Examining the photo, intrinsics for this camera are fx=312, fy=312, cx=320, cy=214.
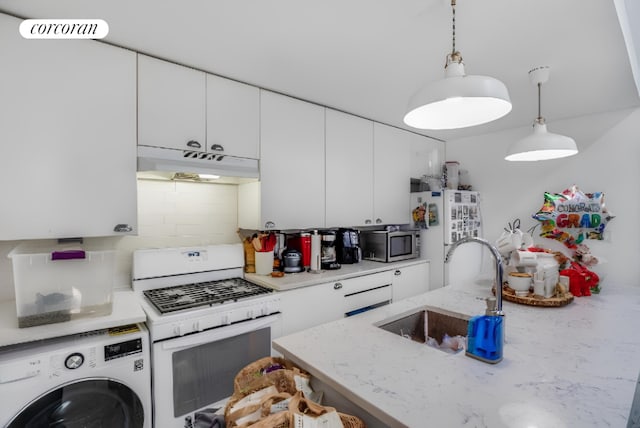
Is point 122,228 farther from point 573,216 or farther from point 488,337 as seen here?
point 573,216

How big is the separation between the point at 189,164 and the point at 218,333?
103 cm

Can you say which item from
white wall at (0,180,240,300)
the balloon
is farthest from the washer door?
the balloon

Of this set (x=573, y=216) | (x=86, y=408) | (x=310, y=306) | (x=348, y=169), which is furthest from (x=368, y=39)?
(x=573, y=216)

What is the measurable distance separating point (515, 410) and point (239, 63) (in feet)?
6.83

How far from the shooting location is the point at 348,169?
2859mm

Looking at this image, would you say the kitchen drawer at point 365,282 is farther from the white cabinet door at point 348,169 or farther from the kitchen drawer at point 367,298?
the white cabinet door at point 348,169

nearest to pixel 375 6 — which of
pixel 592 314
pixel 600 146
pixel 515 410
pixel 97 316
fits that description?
pixel 515 410

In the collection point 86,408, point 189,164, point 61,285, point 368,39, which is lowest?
point 86,408

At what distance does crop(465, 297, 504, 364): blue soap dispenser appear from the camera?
3.47ft

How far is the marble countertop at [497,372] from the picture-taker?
0.80m

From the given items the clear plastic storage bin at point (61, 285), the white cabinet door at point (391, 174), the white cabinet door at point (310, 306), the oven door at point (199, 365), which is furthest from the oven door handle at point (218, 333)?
the white cabinet door at point (391, 174)

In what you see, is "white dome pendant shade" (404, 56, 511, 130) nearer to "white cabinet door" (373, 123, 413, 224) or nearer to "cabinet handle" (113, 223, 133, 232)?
"cabinet handle" (113, 223, 133, 232)

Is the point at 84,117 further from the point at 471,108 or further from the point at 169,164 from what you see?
the point at 471,108

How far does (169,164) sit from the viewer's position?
186 centimetres
